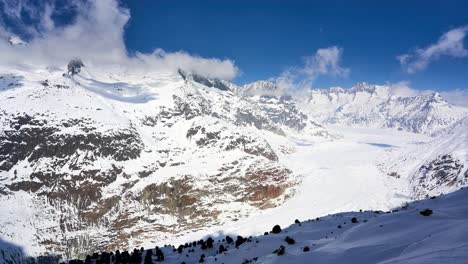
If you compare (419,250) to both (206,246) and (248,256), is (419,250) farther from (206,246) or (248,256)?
(206,246)

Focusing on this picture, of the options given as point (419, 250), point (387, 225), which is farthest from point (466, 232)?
point (387, 225)

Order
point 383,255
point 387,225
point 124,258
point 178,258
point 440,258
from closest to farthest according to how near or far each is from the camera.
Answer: point 440,258
point 383,255
point 387,225
point 178,258
point 124,258

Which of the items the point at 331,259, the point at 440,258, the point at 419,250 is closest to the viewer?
the point at 440,258

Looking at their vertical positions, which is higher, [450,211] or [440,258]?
[450,211]

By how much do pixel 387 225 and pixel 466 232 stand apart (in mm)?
11486

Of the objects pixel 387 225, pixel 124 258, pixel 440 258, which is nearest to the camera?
pixel 440 258

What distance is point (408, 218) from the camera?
110 ft

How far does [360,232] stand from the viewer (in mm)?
35094

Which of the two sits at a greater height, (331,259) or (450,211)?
(450,211)

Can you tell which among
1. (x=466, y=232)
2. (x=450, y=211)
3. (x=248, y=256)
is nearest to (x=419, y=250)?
(x=466, y=232)

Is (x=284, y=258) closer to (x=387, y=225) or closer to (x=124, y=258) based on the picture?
(x=387, y=225)

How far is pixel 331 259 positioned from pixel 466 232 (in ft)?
28.8

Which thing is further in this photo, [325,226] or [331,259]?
[325,226]

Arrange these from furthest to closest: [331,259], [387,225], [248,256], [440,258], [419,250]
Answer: [248,256] < [387,225] < [331,259] < [419,250] < [440,258]
